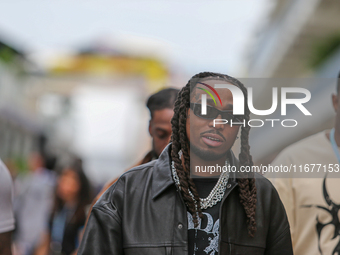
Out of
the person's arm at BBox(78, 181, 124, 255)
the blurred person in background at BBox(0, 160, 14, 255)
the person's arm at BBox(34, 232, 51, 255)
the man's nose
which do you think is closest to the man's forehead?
the man's nose

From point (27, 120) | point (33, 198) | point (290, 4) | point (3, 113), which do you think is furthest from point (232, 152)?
point (27, 120)

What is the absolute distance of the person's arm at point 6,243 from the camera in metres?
3.58

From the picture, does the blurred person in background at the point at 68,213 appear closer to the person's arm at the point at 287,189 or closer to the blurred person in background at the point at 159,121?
the blurred person in background at the point at 159,121

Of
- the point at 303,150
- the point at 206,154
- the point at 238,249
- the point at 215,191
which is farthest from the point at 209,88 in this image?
the point at 303,150

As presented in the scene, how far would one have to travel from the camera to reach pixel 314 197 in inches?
132

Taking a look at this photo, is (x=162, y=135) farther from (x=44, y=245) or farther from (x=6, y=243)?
(x=44, y=245)

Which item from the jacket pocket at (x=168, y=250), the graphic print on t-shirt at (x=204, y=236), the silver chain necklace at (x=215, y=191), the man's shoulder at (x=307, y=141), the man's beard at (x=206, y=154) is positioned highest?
the man's shoulder at (x=307, y=141)

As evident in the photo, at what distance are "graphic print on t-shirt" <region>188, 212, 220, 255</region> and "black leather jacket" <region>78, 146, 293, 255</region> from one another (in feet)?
0.12

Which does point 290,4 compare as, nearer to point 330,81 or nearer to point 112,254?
point 330,81

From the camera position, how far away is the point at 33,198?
312 inches

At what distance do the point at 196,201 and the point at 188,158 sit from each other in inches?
9.1

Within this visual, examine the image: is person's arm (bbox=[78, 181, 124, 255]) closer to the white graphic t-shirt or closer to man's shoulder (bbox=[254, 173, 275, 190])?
the white graphic t-shirt

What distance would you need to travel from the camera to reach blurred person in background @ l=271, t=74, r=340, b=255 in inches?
129

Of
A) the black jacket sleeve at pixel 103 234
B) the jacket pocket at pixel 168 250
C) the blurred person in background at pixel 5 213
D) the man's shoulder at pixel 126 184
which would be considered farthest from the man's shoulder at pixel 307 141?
the blurred person in background at pixel 5 213
